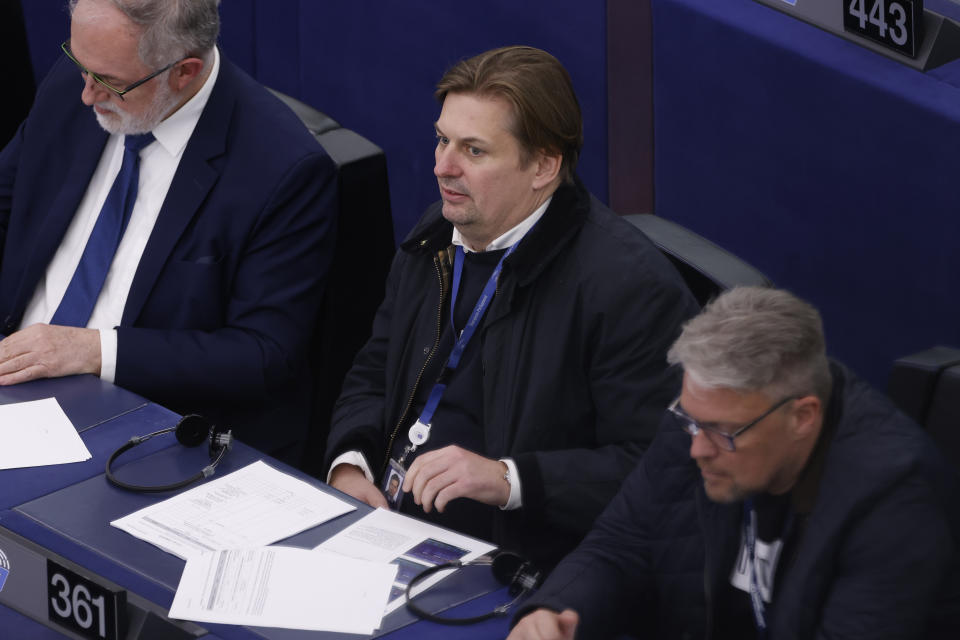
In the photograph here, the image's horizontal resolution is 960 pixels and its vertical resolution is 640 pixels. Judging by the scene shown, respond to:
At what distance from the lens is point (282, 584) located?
2.02 meters

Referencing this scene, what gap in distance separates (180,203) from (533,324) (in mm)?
911

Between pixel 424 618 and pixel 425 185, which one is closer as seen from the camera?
pixel 424 618

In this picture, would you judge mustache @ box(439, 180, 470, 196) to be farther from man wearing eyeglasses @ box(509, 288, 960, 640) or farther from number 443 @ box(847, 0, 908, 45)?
number 443 @ box(847, 0, 908, 45)

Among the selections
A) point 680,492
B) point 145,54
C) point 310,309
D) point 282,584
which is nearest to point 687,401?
point 680,492

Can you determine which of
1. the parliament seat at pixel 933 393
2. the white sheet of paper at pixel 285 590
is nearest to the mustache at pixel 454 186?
the white sheet of paper at pixel 285 590

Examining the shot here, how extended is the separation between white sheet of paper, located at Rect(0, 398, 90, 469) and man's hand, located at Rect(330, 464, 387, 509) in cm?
54

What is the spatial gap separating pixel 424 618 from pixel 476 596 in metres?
0.11

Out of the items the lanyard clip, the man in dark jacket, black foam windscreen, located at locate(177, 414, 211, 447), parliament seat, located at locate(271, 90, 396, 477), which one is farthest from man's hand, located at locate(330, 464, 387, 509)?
parliament seat, located at locate(271, 90, 396, 477)

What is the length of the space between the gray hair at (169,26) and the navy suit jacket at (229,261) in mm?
140

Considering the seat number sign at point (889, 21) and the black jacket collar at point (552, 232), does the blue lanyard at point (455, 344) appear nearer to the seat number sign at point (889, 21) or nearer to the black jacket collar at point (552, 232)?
the black jacket collar at point (552, 232)

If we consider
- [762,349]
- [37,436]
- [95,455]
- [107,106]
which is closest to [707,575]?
[762,349]

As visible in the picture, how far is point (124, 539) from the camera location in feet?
6.88

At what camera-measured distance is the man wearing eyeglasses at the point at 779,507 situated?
186 centimetres

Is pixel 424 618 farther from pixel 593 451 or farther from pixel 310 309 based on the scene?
pixel 310 309
